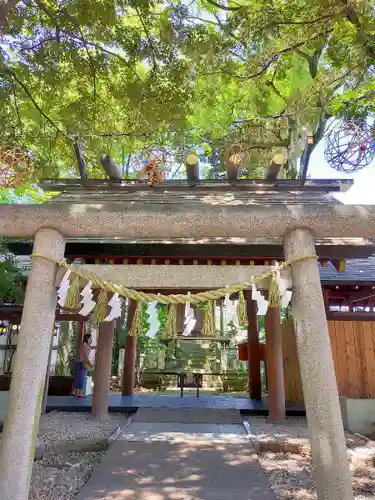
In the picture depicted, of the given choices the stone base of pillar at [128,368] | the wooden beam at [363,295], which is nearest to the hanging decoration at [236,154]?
the wooden beam at [363,295]

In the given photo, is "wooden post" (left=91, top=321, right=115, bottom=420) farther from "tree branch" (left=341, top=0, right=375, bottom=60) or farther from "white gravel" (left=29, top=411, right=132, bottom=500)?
"tree branch" (left=341, top=0, right=375, bottom=60)

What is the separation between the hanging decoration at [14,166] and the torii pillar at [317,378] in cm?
355

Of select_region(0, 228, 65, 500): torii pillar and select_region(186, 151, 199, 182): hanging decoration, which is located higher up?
select_region(186, 151, 199, 182): hanging decoration

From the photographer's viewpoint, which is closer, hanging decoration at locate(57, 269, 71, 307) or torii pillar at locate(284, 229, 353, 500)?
torii pillar at locate(284, 229, 353, 500)

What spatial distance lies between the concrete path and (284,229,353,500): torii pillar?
124 cm

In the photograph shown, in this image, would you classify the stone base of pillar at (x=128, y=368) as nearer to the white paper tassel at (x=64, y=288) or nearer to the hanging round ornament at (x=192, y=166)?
the hanging round ornament at (x=192, y=166)

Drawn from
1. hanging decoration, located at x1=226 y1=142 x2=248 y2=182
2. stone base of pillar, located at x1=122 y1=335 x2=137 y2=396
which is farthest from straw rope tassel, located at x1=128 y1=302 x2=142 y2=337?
stone base of pillar, located at x1=122 y1=335 x2=137 y2=396

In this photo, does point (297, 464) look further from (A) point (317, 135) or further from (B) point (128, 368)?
(A) point (317, 135)

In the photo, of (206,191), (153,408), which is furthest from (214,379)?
(206,191)

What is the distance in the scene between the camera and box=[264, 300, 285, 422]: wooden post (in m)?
7.04

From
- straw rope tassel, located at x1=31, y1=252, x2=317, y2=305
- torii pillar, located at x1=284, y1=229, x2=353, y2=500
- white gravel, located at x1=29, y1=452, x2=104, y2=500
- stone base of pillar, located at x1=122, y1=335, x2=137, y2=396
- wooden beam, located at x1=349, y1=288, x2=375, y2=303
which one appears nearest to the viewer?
torii pillar, located at x1=284, y1=229, x2=353, y2=500

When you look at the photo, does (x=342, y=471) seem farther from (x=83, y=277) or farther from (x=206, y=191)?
(x=206, y=191)

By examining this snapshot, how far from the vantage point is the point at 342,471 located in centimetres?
253

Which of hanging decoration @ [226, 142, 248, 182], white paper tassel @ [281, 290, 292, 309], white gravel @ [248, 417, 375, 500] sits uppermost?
hanging decoration @ [226, 142, 248, 182]
